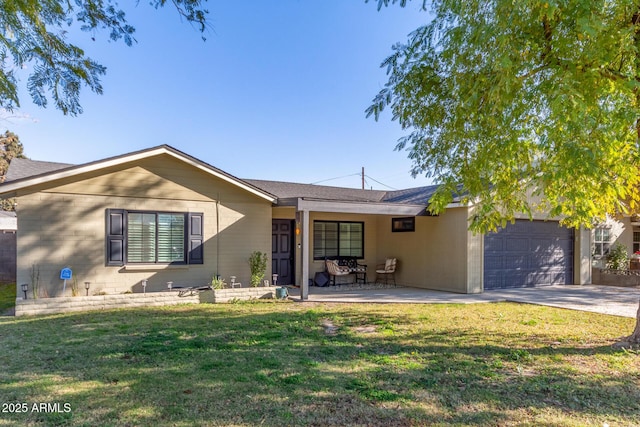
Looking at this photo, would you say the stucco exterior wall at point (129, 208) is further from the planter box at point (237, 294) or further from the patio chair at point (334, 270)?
the patio chair at point (334, 270)

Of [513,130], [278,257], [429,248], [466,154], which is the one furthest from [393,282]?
[513,130]

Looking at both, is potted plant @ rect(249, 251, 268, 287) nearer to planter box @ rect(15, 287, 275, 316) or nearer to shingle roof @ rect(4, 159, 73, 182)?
planter box @ rect(15, 287, 275, 316)

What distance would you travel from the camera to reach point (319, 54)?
13461 millimetres

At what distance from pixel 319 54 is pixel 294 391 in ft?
38.4

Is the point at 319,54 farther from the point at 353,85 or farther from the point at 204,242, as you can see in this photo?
the point at 204,242

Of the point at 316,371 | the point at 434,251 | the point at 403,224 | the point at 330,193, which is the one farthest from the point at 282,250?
the point at 316,371

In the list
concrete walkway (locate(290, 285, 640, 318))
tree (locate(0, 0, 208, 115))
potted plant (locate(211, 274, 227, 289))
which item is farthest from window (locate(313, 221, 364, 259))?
tree (locate(0, 0, 208, 115))

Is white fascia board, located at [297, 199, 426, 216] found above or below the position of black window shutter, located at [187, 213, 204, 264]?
above

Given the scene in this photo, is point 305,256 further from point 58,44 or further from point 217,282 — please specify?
point 58,44

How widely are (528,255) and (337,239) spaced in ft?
19.9

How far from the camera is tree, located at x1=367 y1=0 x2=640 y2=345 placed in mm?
4562

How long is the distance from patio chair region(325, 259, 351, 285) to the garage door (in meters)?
4.15

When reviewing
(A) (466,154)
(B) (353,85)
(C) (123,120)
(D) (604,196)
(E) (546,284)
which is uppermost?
(B) (353,85)

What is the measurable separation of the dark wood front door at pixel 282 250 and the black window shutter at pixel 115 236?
4311 mm
